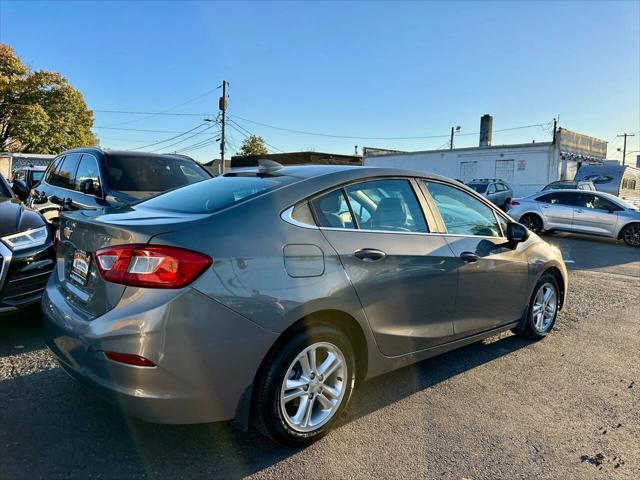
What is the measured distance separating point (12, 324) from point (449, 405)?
392cm

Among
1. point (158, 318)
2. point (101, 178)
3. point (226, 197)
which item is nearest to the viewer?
point (158, 318)

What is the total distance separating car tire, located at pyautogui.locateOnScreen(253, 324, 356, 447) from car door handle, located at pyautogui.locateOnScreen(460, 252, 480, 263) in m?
1.19

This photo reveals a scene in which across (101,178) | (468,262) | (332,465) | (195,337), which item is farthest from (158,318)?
(101,178)

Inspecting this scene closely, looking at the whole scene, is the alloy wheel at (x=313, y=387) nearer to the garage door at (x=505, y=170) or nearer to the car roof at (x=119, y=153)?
the car roof at (x=119, y=153)

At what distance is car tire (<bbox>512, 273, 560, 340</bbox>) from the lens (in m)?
4.48

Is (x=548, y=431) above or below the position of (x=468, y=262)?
below

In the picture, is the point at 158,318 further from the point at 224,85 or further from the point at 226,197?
the point at 224,85

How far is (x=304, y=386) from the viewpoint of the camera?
2721 mm

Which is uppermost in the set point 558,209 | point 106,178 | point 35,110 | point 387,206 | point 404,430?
point 35,110

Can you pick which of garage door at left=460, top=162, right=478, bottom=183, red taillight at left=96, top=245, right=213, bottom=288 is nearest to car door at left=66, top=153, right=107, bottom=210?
red taillight at left=96, top=245, right=213, bottom=288

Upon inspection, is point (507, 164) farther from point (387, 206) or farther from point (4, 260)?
point (4, 260)

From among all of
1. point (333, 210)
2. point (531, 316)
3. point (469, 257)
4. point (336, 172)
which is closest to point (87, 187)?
point (336, 172)

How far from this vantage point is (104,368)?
233cm

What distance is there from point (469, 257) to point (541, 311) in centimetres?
156
